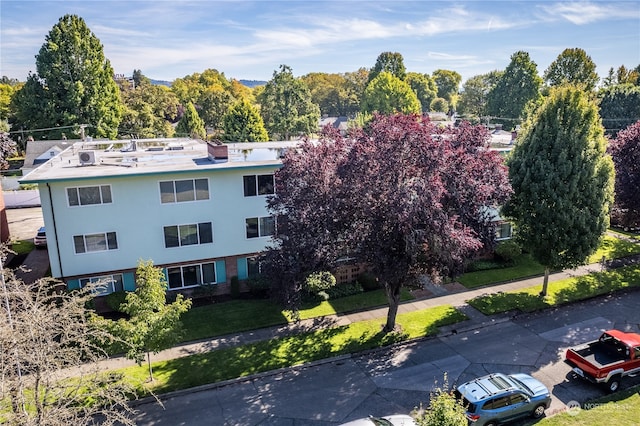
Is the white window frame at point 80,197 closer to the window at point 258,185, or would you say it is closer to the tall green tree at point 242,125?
the window at point 258,185

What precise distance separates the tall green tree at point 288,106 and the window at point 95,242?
168 feet

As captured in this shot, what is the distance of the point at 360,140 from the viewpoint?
20.5 meters

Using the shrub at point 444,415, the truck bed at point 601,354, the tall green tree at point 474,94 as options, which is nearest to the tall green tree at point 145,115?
the truck bed at point 601,354

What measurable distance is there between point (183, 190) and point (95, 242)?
5716 mm

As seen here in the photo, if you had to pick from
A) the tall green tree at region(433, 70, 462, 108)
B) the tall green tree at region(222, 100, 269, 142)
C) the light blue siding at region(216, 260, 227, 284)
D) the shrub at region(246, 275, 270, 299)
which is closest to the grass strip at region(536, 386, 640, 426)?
the shrub at region(246, 275, 270, 299)

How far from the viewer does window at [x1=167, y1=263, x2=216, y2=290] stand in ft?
89.9

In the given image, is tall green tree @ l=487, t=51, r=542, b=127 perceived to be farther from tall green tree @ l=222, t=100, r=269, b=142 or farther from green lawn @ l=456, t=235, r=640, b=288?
green lawn @ l=456, t=235, r=640, b=288

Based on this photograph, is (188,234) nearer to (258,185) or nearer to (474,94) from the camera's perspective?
(258,185)

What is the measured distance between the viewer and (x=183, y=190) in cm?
2638

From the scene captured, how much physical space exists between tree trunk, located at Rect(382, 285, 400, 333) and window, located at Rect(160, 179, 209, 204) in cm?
1236

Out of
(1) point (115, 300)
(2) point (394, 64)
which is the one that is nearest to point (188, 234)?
(1) point (115, 300)

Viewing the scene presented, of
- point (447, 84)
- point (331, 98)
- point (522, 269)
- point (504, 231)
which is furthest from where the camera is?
point (447, 84)

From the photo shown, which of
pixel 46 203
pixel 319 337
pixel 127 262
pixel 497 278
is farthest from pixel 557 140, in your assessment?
pixel 46 203

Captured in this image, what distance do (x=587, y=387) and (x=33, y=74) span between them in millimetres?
66213
